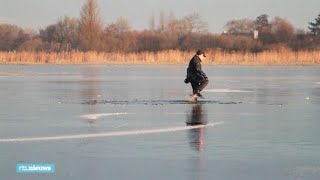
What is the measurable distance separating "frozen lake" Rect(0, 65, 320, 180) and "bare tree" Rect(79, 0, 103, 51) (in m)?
54.0

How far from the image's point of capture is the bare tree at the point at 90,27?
246 feet

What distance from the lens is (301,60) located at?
186 ft

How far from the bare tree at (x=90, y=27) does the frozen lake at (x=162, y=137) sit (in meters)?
54.0

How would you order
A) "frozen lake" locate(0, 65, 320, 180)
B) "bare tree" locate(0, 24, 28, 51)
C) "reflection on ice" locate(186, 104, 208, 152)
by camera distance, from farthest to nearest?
"bare tree" locate(0, 24, 28, 51), "reflection on ice" locate(186, 104, 208, 152), "frozen lake" locate(0, 65, 320, 180)

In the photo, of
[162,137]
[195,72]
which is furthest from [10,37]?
[162,137]

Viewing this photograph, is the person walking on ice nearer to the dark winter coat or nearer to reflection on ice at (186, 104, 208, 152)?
the dark winter coat

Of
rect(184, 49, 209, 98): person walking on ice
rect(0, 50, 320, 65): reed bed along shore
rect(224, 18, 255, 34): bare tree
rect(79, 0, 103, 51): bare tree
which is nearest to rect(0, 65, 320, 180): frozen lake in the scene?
rect(184, 49, 209, 98): person walking on ice

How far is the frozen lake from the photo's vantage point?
27.1 feet

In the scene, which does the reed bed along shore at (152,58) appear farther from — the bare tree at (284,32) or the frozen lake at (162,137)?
the frozen lake at (162,137)

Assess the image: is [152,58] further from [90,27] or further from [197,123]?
[197,123]

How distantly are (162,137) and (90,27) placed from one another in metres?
65.1

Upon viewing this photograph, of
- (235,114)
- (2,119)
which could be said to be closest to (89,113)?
(2,119)

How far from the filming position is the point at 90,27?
75688 millimetres

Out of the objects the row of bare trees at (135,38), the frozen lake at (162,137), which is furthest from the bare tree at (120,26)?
the frozen lake at (162,137)
